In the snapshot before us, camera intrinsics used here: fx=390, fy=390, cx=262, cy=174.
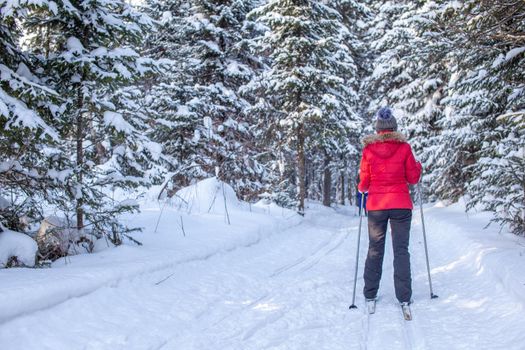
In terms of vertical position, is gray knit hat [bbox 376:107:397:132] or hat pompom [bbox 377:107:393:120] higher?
hat pompom [bbox 377:107:393:120]

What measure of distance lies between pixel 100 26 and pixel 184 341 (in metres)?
4.79

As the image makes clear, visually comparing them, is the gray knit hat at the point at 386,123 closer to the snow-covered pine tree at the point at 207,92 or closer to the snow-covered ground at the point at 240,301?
the snow-covered ground at the point at 240,301

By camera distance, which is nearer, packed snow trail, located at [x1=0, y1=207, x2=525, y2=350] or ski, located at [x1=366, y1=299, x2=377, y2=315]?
packed snow trail, located at [x1=0, y1=207, x2=525, y2=350]

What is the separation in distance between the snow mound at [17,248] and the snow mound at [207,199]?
478 cm

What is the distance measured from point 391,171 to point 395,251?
0.98m

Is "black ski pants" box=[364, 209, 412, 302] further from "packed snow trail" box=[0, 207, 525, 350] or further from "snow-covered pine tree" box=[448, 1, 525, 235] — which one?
"snow-covered pine tree" box=[448, 1, 525, 235]

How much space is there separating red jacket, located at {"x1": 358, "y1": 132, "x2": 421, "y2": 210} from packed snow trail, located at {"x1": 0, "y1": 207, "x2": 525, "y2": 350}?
1.26m

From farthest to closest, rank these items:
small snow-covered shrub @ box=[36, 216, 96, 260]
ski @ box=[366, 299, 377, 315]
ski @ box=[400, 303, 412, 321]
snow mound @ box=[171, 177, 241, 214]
Answer: snow mound @ box=[171, 177, 241, 214]
small snow-covered shrub @ box=[36, 216, 96, 260]
ski @ box=[366, 299, 377, 315]
ski @ box=[400, 303, 412, 321]

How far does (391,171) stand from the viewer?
15.7ft

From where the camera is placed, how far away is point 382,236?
486 centimetres

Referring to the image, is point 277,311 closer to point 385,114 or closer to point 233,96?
point 385,114

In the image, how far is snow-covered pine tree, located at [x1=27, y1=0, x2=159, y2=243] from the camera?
547cm

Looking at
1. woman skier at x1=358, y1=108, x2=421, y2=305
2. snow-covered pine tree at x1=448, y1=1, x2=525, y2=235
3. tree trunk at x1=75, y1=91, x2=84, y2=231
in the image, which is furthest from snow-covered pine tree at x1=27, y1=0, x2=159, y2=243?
snow-covered pine tree at x1=448, y1=1, x2=525, y2=235

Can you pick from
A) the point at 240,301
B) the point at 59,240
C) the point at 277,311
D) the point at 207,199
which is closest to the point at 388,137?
the point at 277,311
